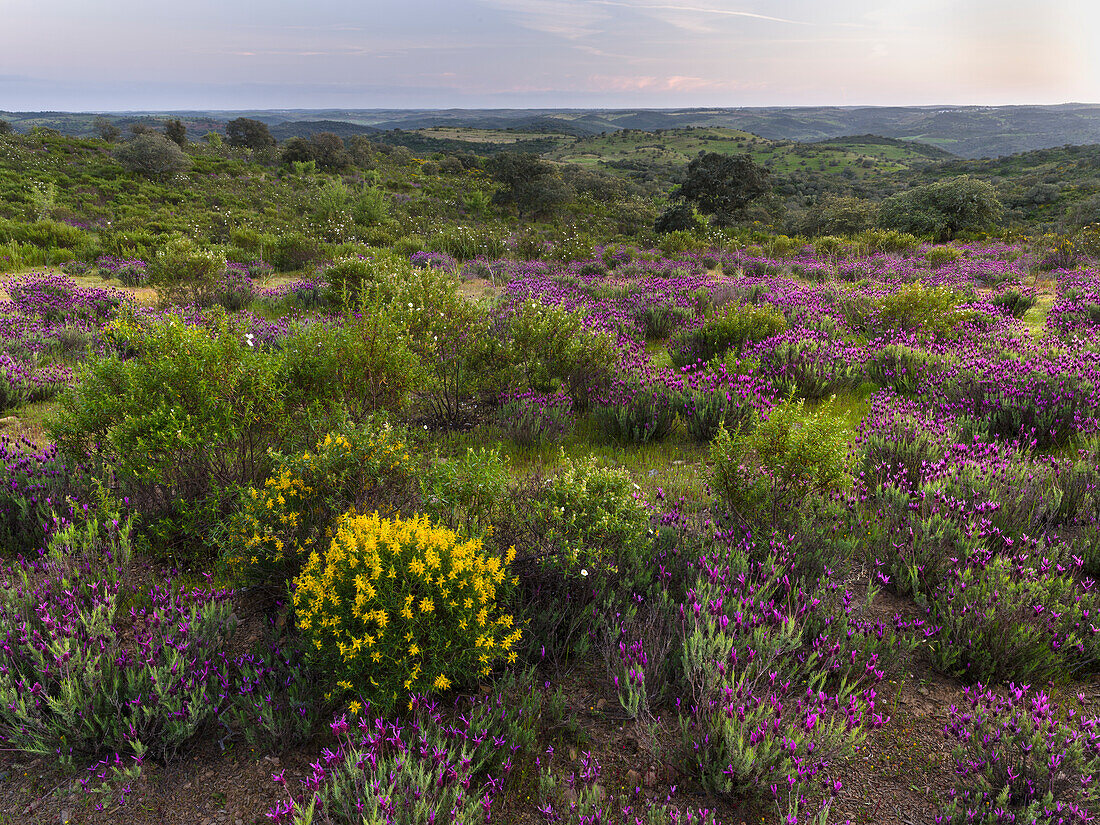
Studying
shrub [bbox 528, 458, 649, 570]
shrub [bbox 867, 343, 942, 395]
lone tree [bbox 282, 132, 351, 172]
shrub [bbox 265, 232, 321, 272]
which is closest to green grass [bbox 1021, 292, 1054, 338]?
shrub [bbox 867, 343, 942, 395]

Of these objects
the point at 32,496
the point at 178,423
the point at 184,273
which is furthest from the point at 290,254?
the point at 178,423

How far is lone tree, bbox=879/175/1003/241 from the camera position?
29.1 m

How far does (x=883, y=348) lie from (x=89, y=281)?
17651mm

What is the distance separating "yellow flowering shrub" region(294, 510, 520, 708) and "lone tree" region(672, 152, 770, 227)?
4223 cm

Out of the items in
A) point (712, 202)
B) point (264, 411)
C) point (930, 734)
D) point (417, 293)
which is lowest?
point (930, 734)

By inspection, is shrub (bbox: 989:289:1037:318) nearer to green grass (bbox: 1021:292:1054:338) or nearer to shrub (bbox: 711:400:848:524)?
green grass (bbox: 1021:292:1054:338)

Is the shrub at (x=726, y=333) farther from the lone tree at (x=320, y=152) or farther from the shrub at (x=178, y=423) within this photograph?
the lone tree at (x=320, y=152)

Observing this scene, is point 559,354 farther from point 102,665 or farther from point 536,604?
point 102,665

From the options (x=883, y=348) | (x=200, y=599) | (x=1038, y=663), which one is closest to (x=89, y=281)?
(x=200, y=599)

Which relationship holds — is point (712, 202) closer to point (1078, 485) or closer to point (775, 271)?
point (775, 271)

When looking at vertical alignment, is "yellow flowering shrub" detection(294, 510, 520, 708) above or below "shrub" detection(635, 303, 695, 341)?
below

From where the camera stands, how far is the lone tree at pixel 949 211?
95.3ft

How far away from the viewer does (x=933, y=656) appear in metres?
2.81

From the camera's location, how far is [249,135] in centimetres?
5506
